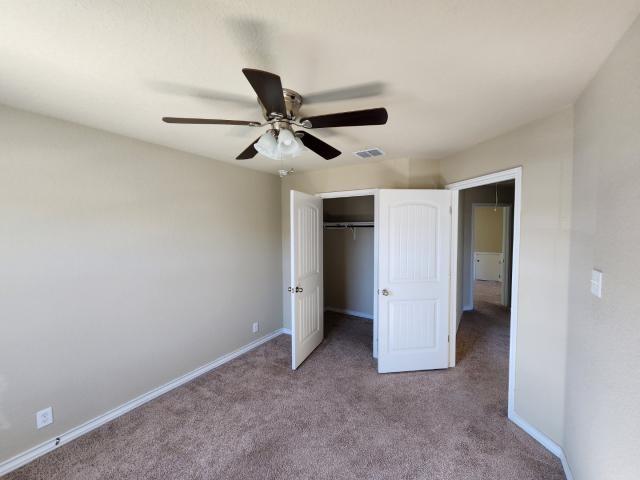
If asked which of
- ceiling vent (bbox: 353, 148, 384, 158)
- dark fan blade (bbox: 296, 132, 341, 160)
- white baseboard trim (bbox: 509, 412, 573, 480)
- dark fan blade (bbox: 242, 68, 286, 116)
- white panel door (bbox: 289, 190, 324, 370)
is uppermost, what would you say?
ceiling vent (bbox: 353, 148, 384, 158)

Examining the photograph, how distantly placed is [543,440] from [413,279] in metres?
1.51

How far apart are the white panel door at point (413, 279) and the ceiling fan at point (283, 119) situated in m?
1.41

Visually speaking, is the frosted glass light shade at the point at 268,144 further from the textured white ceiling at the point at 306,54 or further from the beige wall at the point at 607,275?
the beige wall at the point at 607,275

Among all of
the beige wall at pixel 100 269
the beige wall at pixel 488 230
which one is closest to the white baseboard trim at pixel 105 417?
the beige wall at pixel 100 269

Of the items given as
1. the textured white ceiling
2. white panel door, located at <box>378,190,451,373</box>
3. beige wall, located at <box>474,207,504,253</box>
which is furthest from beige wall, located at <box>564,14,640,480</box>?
beige wall, located at <box>474,207,504,253</box>

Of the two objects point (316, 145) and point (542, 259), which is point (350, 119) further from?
point (542, 259)

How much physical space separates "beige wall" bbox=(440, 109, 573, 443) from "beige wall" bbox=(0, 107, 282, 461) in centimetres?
284

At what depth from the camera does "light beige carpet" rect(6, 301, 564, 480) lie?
1.72 metres

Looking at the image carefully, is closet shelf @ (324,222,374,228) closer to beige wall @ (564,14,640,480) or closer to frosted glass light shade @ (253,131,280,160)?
beige wall @ (564,14,640,480)

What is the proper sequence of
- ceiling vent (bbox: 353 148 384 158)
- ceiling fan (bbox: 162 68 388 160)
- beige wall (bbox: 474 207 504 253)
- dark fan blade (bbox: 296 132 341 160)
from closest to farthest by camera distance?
ceiling fan (bbox: 162 68 388 160)
dark fan blade (bbox: 296 132 341 160)
ceiling vent (bbox: 353 148 384 158)
beige wall (bbox: 474 207 504 253)

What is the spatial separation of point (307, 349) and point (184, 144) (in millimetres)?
2571

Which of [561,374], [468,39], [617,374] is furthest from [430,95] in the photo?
[561,374]

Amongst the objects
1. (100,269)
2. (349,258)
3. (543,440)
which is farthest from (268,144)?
(349,258)

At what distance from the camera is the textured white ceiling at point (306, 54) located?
0.97m
